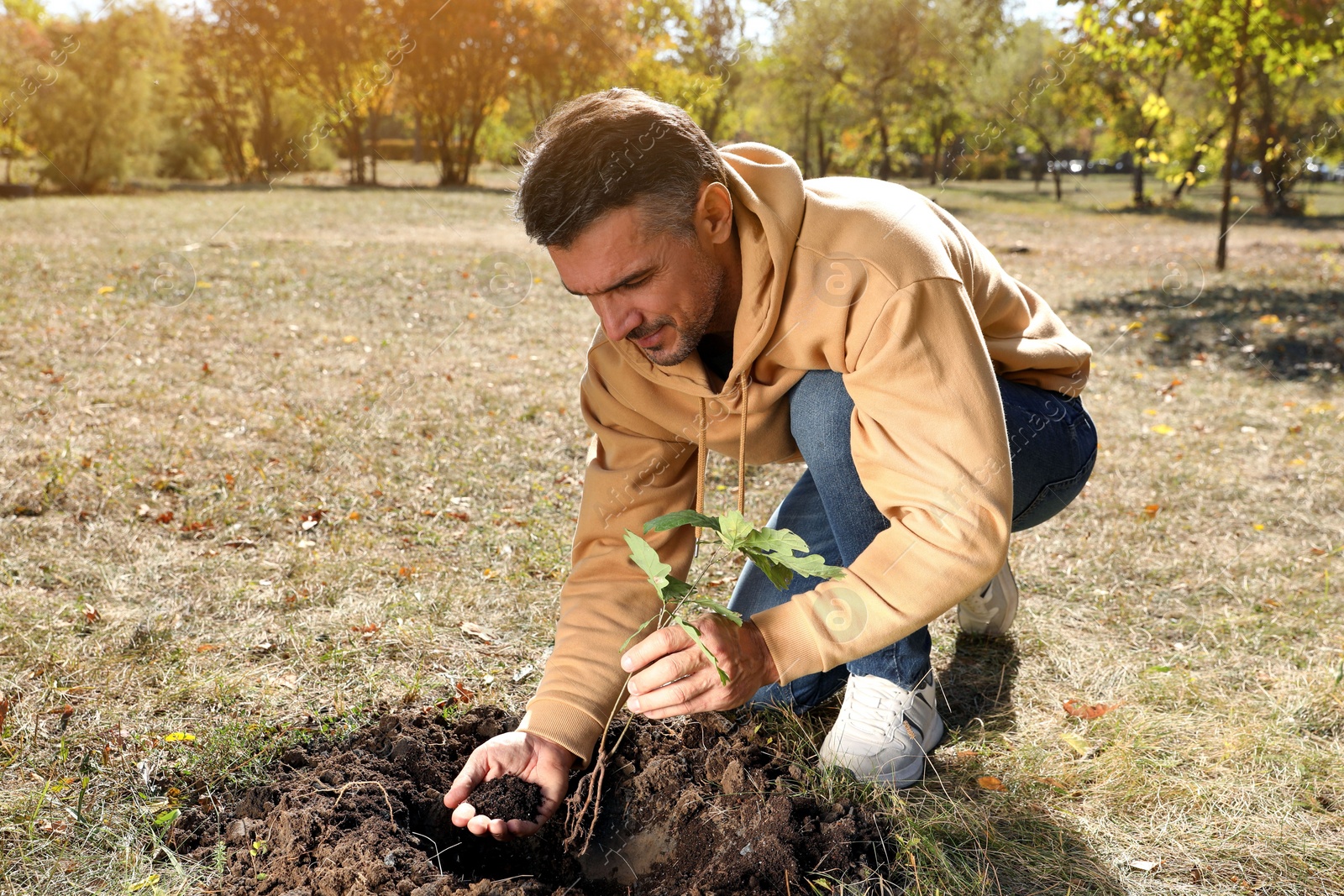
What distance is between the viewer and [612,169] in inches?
68.5

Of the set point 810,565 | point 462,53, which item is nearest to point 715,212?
point 810,565

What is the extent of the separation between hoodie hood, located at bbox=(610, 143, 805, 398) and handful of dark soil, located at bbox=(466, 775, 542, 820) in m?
0.94

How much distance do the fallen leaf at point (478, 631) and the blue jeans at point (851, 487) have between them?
2.43 ft

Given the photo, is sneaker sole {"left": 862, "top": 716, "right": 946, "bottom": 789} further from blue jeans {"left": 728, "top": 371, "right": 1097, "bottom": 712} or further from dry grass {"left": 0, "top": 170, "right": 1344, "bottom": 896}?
blue jeans {"left": 728, "top": 371, "right": 1097, "bottom": 712}

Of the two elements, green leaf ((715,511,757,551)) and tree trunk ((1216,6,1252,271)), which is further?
tree trunk ((1216,6,1252,271))

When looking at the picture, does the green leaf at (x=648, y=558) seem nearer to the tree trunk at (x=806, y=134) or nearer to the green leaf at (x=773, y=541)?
the green leaf at (x=773, y=541)

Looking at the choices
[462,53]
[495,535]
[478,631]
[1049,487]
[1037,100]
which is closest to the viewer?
[1049,487]

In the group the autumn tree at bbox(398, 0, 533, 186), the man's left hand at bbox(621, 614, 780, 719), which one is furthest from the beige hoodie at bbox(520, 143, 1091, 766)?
the autumn tree at bbox(398, 0, 533, 186)

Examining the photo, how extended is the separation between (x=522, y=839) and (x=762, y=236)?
1.33 meters

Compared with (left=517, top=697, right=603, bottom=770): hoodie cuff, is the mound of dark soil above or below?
below

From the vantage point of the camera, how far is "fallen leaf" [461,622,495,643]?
2682 millimetres

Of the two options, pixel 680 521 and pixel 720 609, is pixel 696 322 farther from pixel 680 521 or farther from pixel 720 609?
pixel 720 609

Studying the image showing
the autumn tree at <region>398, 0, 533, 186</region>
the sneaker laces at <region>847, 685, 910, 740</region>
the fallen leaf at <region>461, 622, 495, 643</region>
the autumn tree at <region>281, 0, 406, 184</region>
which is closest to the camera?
the sneaker laces at <region>847, 685, 910, 740</region>

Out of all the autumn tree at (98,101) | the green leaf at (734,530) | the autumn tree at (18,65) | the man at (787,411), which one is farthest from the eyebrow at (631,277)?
the autumn tree at (98,101)
